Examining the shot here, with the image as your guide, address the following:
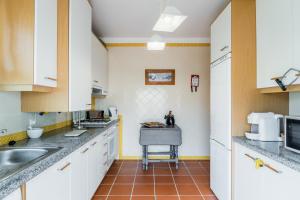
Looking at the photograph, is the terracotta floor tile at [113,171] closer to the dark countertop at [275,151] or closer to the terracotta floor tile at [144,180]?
A: the terracotta floor tile at [144,180]

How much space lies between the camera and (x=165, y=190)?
9.68 feet

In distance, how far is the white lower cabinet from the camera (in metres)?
1.37

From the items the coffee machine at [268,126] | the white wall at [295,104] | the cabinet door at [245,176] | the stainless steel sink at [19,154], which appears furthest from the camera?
the white wall at [295,104]

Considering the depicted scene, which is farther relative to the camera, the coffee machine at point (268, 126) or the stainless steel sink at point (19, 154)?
the coffee machine at point (268, 126)

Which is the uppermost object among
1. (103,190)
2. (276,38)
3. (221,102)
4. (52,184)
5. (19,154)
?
(276,38)

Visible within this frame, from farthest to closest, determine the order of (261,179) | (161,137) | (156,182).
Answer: (161,137) → (156,182) → (261,179)

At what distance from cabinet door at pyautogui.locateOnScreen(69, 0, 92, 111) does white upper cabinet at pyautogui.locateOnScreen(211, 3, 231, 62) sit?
1568mm

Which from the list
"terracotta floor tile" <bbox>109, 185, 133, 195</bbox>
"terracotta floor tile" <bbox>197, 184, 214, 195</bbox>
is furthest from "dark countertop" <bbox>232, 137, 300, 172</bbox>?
"terracotta floor tile" <bbox>109, 185, 133, 195</bbox>

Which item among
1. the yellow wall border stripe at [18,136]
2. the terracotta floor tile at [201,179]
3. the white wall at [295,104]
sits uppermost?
the white wall at [295,104]

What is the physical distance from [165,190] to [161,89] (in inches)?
81.6

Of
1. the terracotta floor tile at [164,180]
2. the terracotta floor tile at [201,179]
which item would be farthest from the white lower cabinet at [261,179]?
the terracotta floor tile at [164,180]

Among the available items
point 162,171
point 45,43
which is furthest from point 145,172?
point 45,43

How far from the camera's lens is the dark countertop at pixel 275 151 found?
1358 millimetres

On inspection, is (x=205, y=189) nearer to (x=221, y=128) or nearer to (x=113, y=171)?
(x=221, y=128)
